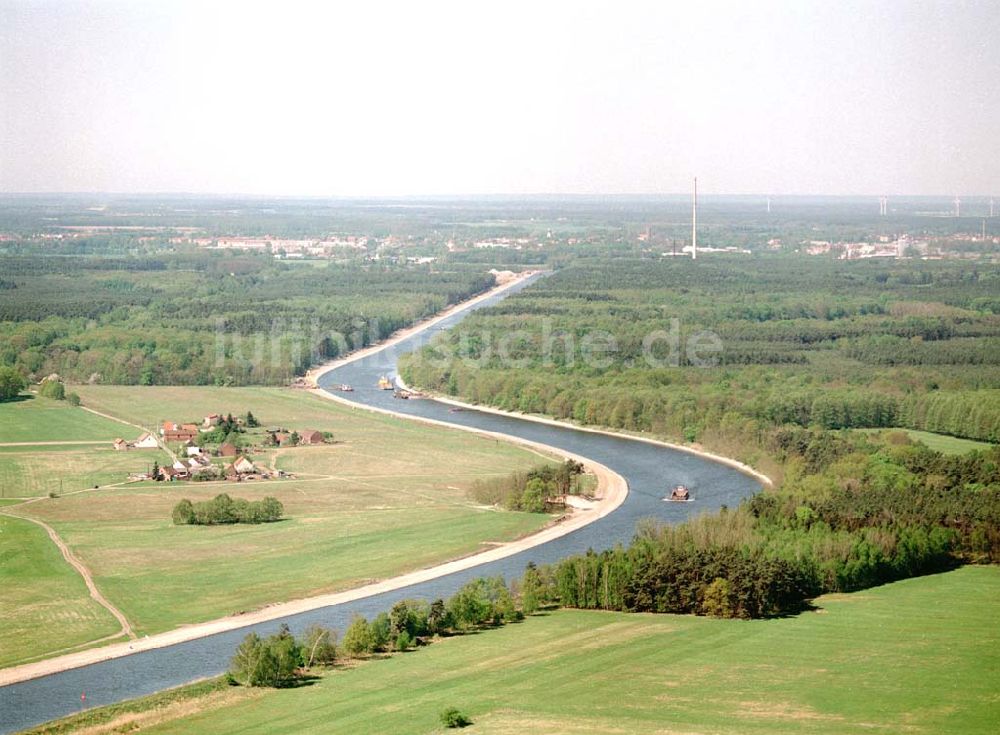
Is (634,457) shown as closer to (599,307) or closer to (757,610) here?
(757,610)

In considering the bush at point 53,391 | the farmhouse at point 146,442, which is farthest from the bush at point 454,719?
the bush at point 53,391

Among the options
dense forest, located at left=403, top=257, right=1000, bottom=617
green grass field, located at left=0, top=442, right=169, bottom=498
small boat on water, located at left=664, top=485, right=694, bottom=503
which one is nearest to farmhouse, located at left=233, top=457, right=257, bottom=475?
green grass field, located at left=0, top=442, right=169, bottom=498

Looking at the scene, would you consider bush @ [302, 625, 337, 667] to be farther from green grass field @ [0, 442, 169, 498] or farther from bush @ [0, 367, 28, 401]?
bush @ [0, 367, 28, 401]

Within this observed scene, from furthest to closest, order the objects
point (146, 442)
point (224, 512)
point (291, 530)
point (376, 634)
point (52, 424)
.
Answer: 1. point (52, 424)
2. point (146, 442)
3. point (224, 512)
4. point (291, 530)
5. point (376, 634)

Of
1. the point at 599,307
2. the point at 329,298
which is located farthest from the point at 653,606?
the point at 329,298

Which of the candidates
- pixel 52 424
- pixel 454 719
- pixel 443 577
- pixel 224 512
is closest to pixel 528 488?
pixel 443 577

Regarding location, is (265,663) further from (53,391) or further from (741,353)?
(741,353)
